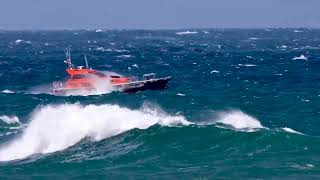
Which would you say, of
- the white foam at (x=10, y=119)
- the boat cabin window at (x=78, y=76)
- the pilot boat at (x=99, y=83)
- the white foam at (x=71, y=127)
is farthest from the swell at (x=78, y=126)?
the boat cabin window at (x=78, y=76)

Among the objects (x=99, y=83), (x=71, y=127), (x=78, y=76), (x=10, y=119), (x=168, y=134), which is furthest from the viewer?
(x=78, y=76)

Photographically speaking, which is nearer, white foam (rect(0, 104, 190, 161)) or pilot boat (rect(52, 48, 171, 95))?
white foam (rect(0, 104, 190, 161))

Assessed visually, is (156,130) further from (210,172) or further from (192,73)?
(192,73)

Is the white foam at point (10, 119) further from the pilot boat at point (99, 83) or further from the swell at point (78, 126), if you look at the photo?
the pilot boat at point (99, 83)

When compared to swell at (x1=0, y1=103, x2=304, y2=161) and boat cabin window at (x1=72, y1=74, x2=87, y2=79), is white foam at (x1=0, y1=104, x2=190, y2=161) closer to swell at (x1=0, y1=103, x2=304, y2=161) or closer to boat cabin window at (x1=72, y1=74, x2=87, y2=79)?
swell at (x1=0, y1=103, x2=304, y2=161)

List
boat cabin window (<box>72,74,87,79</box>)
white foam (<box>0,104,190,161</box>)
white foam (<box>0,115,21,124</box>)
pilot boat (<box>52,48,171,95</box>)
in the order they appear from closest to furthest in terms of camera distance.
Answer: white foam (<box>0,104,190,161</box>), white foam (<box>0,115,21,124</box>), pilot boat (<box>52,48,171,95</box>), boat cabin window (<box>72,74,87,79</box>)

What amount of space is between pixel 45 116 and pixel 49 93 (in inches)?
1138

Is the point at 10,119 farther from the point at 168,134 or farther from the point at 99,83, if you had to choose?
the point at 99,83

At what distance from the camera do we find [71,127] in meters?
39.6

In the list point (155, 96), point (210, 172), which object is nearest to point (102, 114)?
point (210, 172)

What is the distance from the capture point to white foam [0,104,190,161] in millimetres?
37531

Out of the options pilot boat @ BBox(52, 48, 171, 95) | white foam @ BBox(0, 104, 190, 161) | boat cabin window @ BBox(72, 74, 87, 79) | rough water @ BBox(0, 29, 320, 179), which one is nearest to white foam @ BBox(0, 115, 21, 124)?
rough water @ BBox(0, 29, 320, 179)

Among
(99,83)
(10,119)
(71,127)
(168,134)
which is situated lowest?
(99,83)

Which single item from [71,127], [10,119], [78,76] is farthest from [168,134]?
[78,76]
